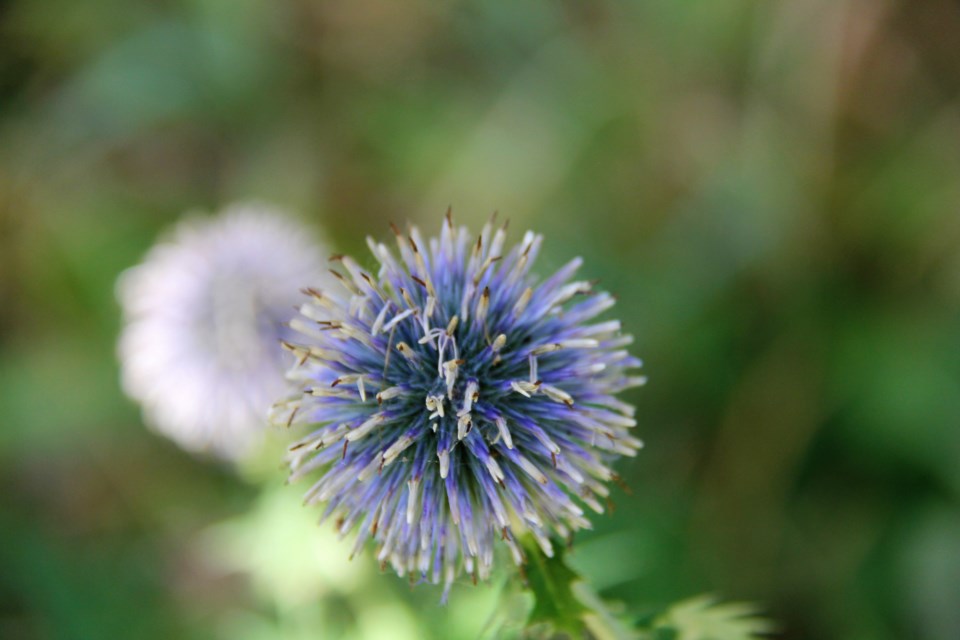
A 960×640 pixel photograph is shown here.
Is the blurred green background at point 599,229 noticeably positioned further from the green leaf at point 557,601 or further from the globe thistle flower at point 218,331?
the green leaf at point 557,601

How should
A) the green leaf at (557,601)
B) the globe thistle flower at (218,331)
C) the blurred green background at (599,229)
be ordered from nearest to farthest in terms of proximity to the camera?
the green leaf at (557,601), the globe thistle flower at (218,331), the blurred green background at (599,229)

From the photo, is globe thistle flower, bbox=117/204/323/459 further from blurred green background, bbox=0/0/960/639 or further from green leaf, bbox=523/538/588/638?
green leaf, bbox=523/538/588/638

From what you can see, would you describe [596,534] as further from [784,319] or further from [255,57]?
[255,57]

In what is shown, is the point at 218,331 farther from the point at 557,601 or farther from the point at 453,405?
the point at 557,601

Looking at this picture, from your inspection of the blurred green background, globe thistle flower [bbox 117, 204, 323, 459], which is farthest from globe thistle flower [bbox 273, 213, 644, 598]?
the blurred green background

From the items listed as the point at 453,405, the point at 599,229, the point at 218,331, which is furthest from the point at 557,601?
the point at 599,229

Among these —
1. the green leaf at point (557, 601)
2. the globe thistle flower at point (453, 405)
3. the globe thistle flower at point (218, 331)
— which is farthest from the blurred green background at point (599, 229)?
the green leaf at point (557, 601)

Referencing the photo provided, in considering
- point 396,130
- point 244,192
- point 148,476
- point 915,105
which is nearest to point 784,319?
point 915,105
